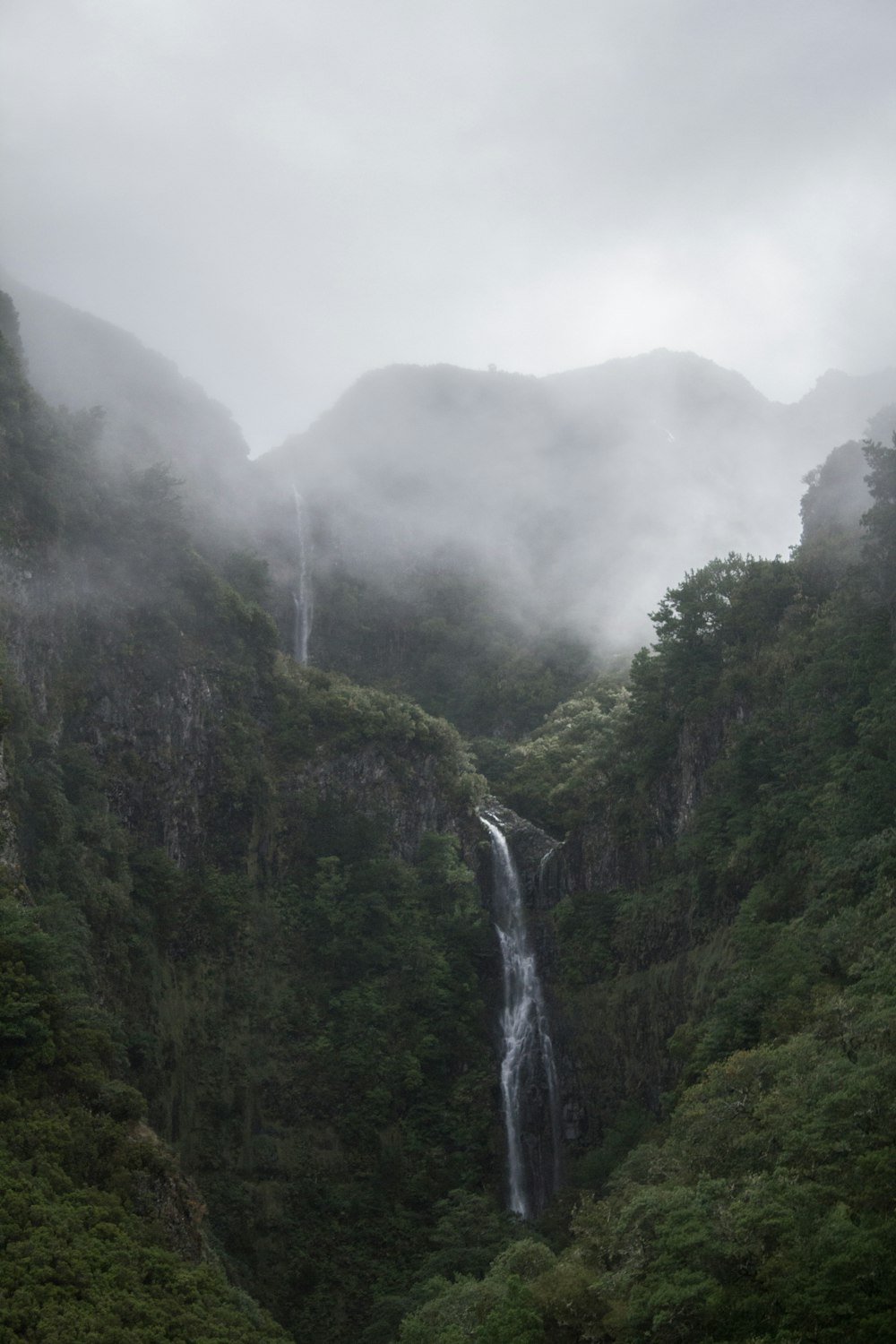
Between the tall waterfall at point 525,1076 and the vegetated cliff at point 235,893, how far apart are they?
2.49 ft

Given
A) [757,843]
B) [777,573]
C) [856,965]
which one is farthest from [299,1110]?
[777,573]

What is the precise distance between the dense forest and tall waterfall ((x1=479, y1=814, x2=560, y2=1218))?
597mm

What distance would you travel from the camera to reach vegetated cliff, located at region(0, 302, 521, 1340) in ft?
113

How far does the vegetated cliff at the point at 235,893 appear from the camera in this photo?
3456cm

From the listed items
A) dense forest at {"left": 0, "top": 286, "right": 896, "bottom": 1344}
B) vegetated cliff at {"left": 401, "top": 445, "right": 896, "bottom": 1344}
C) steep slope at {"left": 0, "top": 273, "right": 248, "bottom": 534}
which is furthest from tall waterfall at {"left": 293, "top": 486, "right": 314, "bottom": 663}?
vegetated cliff at {"left": 401, "top": 445, "right": 896, "bottom": 1344}

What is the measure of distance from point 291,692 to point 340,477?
3389cm

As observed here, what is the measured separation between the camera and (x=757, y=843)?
34.4 metres

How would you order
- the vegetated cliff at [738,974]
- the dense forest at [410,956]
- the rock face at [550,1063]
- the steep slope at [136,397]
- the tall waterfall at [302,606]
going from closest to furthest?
the vegetated cliff at [738,974] → the dense forest at [410,956] → the rock face at [550,1063] → the steep slope at [136,397] → the tall waterfall at [302,606]

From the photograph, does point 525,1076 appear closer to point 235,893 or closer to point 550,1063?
point 550,1063

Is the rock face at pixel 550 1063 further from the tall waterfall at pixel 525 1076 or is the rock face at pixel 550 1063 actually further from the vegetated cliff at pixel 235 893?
the vegetated cliff at pixel 235 893

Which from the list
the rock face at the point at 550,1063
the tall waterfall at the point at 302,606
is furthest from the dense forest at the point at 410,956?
the tall waterfall at the point at 302,606

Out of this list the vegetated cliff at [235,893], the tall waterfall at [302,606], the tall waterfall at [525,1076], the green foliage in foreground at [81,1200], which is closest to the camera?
the green foliage in foreground at [81,1200]

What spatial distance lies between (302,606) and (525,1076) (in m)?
34.2

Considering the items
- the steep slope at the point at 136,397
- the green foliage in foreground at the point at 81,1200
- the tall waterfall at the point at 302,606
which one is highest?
the steep slope at the point at 136,397
